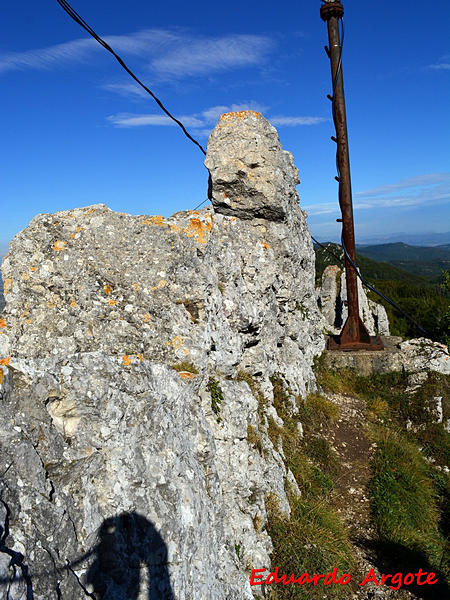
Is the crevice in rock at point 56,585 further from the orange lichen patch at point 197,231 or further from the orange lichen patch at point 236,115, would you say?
the orange lichen patch at point 236,115

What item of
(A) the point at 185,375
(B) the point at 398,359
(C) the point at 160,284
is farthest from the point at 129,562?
(B) the point at 398,359

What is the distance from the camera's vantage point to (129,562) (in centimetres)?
378

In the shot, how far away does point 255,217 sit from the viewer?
10594 millimetres

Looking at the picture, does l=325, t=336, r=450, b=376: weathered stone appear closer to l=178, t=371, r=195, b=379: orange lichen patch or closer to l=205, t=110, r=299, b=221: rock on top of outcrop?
l=205, t=110, r=299, b=221: rock on top of outcrop

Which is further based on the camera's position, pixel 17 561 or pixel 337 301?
pixel 337 301

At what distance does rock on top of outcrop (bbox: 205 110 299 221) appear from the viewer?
10.1 metres

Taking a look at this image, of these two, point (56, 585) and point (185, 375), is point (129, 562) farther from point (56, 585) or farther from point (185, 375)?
point (185, 375)

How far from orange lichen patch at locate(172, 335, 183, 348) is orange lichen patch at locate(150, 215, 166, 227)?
6.50 ft

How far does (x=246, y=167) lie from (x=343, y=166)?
4065 millimetres

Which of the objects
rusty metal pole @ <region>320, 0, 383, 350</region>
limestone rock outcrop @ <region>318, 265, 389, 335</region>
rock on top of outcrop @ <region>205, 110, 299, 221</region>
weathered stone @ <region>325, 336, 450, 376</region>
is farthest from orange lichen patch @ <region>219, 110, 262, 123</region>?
limestone rock outcrop @ <region>318, 265, 389, 335</region>

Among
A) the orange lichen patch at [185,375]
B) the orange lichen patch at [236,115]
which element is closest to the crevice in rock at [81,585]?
the orange lichen patch at [185,375]

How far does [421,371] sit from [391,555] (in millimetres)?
7217

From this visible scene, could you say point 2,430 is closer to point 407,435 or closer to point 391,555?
point 391,555

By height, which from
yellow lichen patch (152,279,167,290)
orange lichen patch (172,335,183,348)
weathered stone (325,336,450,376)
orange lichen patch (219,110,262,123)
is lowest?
weathered stone (325,336,450,376)
